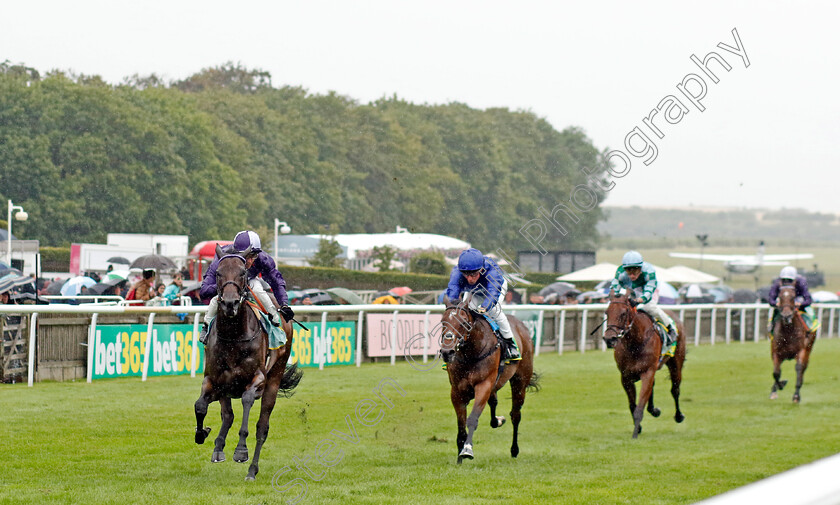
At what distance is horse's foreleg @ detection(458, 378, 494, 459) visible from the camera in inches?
282

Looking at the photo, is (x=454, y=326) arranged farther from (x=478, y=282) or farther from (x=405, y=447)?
(x=405, y=447)

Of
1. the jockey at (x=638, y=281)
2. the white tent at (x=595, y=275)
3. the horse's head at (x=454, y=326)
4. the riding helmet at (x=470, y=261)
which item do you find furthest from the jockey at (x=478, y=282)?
the white tent at (x=595, y=275)

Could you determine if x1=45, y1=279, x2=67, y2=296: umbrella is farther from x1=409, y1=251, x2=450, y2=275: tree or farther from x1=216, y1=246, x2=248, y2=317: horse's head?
x1=409, y1=251, x2=450, y2=275: tree

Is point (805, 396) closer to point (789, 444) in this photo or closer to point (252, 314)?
point (789, 444)

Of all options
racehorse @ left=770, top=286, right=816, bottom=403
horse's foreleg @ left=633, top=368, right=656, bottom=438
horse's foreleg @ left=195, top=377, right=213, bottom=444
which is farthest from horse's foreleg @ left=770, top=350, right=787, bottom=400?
horse's foreleg @ left=195, top=377, right=213, bottom=444

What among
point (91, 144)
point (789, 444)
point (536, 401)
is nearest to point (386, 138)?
point (91, 144)

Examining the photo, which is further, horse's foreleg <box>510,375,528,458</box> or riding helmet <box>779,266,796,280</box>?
riding helmet <box>779,266,796,280</box>

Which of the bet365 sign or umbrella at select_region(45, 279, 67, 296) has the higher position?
umbrella at select_region(45, 279, 67, 296)

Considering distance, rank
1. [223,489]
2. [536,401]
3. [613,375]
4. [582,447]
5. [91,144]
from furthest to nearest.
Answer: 1. [91,144]
2. [613,375]
3. [536,401]
4. [582,447]
5. [223,489]

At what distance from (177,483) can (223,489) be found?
0.36 metres

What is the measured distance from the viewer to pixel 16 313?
10.7m

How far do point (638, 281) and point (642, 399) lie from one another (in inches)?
41.7

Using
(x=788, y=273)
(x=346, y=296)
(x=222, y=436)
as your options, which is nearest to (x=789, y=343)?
(x=788, y=273)

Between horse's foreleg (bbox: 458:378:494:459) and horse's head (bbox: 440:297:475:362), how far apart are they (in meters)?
0.37
